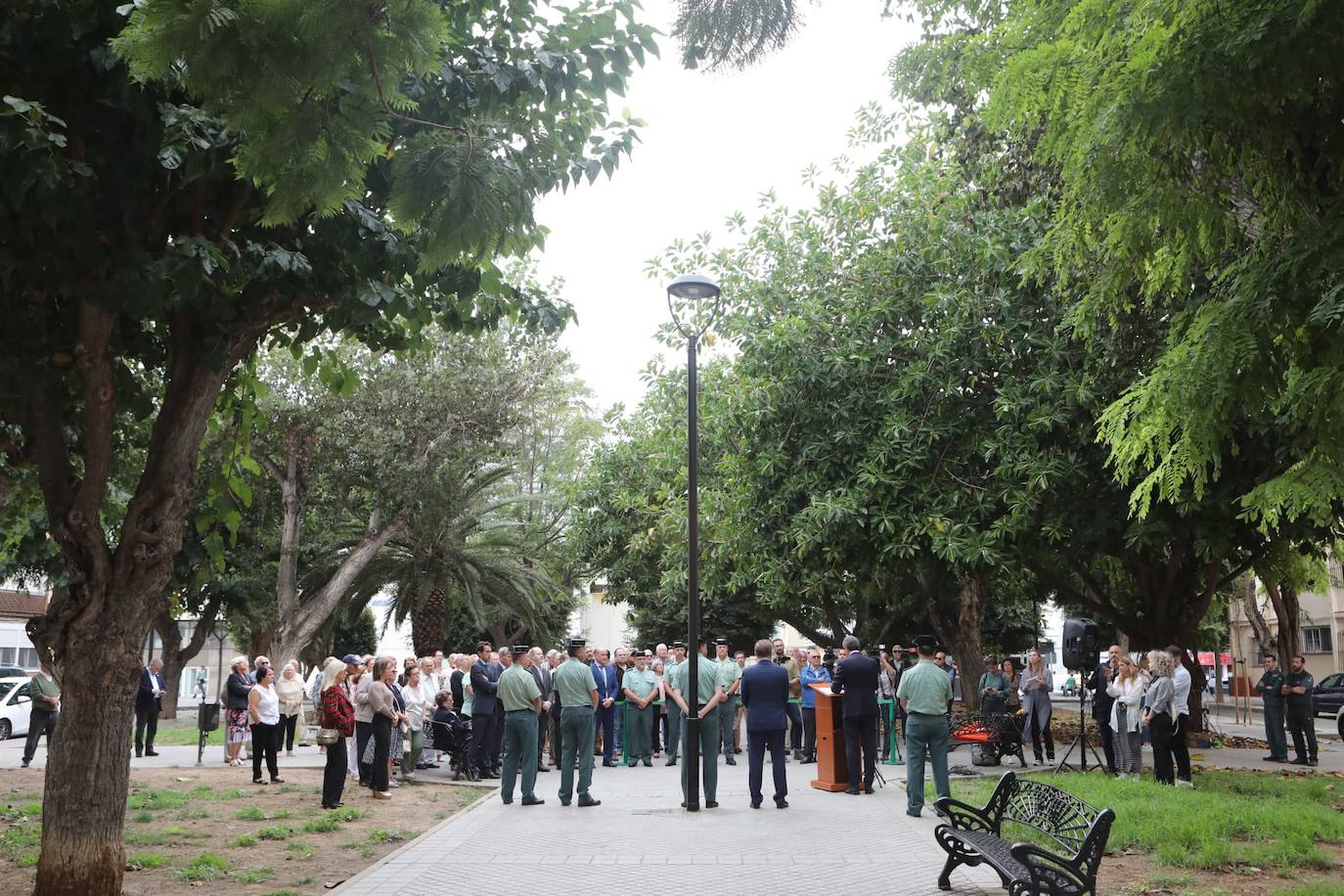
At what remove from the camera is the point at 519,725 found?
1316 cm

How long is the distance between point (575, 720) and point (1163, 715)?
7300 millimetres

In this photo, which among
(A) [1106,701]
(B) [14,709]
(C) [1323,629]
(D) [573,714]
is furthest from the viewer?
(C) [1323,629]

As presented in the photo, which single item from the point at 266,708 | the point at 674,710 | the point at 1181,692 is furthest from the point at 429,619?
the point at 1181,692

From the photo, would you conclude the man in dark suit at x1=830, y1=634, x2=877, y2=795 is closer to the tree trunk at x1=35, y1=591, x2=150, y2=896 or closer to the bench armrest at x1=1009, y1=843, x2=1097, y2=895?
the bench armrest at x1=1009, y1=843, x2=1097, y2=895

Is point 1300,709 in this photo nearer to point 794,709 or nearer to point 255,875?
point 794,709

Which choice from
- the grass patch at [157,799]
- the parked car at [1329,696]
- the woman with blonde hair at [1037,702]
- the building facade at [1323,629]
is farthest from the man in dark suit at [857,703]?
the building facade at [1323,629]

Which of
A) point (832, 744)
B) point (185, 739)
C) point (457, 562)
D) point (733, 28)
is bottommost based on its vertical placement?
point (185, 739)

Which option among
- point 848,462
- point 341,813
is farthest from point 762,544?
point 341,813

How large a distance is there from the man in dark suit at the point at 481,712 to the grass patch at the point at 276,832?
5.41 metres

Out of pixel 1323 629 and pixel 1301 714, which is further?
pixel 1323 629

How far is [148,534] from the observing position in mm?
7961

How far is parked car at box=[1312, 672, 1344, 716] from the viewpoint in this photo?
33438mm

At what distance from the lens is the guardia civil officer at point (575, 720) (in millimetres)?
13000

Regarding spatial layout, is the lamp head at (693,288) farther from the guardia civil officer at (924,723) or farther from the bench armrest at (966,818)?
the bench armrest at (966,818)
